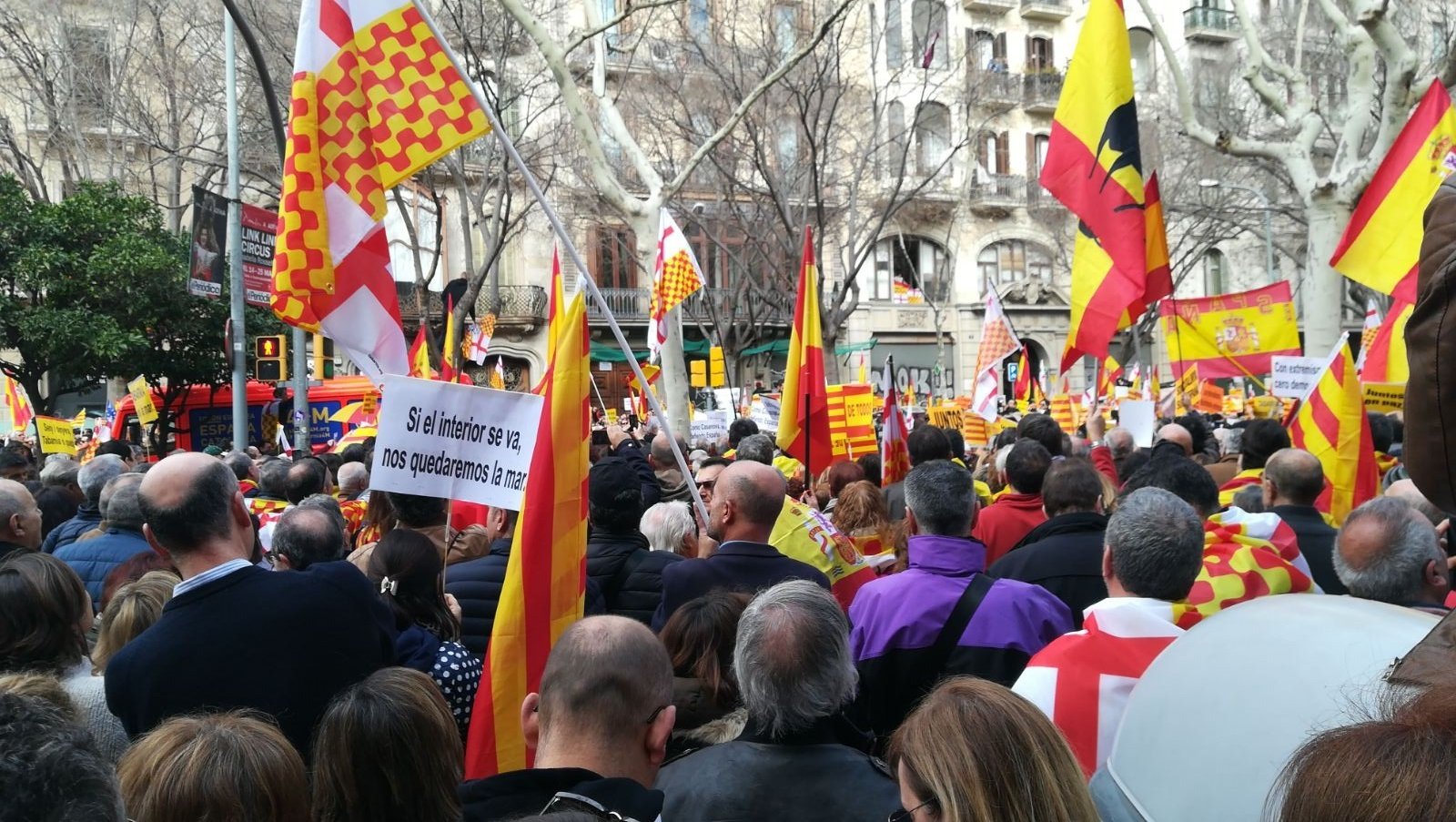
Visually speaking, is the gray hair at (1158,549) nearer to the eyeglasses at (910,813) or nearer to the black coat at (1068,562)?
the black coat at (1068,562)

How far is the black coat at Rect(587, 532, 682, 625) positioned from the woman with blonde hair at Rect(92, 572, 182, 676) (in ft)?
5.39

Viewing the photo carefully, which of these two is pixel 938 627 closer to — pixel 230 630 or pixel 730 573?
pixel 730 573

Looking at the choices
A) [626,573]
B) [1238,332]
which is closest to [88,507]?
[626,573]

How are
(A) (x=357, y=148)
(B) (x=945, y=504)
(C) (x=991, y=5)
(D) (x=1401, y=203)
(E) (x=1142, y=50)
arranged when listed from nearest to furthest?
1. (B) (x=945, y=504)
2. (A) (x=357, y=148)
3. (D) (x=1401, y=203)
4. (C) (x=991, y=5)
5. (E) (x=1142, y=50)

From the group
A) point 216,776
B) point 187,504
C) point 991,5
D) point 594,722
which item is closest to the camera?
point 216,776

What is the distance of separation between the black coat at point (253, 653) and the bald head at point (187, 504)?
16 cm

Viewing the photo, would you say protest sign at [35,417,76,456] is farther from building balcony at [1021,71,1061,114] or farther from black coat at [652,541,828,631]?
building balcony at [1021,71,1061,114]

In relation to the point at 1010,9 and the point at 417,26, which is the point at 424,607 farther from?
the point at 1010,9

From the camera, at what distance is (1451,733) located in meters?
1.18

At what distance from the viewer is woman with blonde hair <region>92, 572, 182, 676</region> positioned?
11.5ft

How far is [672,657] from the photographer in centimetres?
319

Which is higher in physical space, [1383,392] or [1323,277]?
[1323,277]

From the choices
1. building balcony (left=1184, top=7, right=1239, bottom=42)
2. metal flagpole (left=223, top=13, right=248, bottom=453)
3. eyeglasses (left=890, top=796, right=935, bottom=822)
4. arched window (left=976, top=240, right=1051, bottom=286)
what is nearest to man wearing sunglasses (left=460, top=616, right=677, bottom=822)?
eyeglasses (left=890, top=796, right=935, bottom=822)

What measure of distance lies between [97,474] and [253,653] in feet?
15.0
